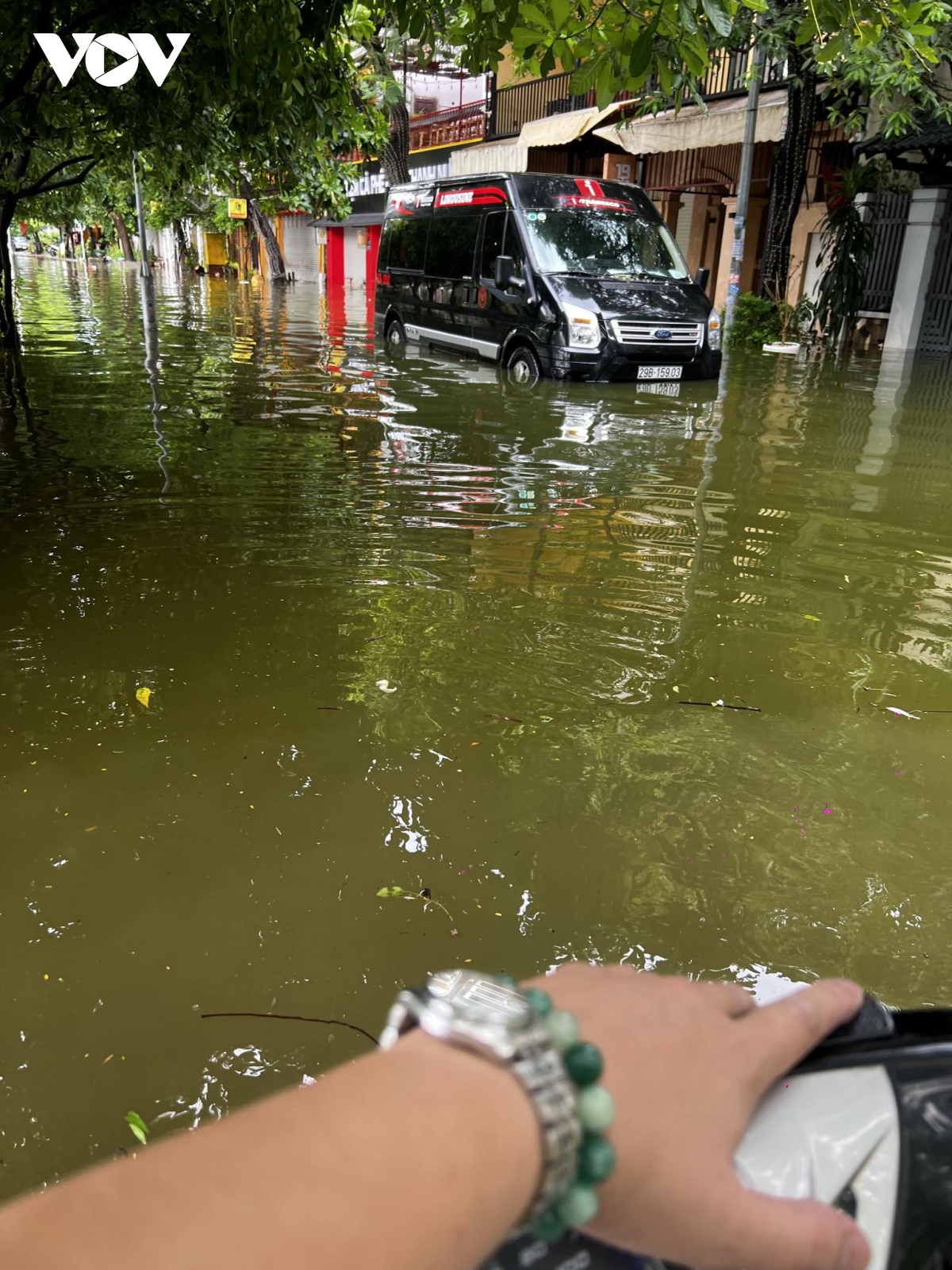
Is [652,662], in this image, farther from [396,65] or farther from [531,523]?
[396,65]

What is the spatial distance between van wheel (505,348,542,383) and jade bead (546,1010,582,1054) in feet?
37.3

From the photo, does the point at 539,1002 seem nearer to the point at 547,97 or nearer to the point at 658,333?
the point at 658,333

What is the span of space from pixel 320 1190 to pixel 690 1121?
327 mm

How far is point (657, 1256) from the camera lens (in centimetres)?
76

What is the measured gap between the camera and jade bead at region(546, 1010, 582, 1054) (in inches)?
29.6

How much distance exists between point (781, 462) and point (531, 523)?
287 centimetres

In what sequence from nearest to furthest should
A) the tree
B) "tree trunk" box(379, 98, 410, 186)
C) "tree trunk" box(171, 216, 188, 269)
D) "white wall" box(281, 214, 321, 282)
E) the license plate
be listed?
the tree, the license plate, "tree trunk" box(379, 98, 410, 186), "white wall" box(281, 214, 321, 282), "tree trunk" box(171, 216, 188, 269)

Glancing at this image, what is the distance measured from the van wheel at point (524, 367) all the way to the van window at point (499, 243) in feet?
3.10

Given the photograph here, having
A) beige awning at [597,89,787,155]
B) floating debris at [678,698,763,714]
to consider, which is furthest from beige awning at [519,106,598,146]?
floating debris at [678,698,763,714]

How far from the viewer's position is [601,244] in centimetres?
1180

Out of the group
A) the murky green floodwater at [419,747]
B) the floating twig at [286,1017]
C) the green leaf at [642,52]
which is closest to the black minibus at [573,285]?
the murky green floodwater at [419,747]

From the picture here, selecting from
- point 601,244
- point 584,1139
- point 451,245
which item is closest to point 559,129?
point 451,245

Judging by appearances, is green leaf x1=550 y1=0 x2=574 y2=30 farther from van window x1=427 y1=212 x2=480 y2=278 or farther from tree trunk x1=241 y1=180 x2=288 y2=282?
tree trunk x1=241 y1=180 x2=288 y2=282

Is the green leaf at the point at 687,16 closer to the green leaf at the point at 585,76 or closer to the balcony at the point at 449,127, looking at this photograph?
the green leaf at the point at 585,76
